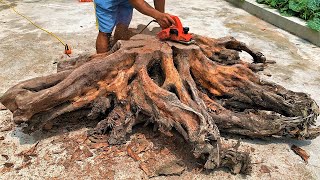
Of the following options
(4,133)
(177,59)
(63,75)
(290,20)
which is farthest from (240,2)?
(4,133)

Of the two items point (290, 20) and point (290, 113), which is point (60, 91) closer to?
point (290, 113)

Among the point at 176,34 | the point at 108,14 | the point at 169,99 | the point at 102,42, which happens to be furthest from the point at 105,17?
the point at 169,99

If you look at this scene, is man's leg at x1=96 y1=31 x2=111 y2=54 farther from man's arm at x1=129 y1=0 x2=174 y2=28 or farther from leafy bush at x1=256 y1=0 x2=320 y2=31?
leafy bush at x1=256 y1=0 x2=320 y2=31

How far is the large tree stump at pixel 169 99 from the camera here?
2.27 meters

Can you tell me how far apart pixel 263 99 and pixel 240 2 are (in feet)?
13.7

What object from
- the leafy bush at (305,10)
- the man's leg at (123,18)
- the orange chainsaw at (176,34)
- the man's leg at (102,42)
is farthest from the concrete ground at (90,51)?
the orange chainsaw at (176,34)

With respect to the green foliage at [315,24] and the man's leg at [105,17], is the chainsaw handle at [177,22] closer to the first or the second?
the man's leg at [105,17]

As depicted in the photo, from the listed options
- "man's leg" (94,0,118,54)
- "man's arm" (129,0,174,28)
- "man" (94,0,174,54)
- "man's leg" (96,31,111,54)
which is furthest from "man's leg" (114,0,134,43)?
"man's arm" (129,0,174,28)

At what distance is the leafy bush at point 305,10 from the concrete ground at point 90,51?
1.03 ft

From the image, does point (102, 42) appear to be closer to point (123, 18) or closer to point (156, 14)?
point (123, 18)

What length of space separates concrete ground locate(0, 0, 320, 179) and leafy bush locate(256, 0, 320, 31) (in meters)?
0.32

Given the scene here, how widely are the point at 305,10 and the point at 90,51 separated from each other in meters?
3.24

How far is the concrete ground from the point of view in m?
2.19

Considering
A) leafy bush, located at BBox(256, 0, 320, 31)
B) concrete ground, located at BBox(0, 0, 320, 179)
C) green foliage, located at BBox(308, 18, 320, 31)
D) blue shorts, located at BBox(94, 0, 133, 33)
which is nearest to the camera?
concrete ground, located at BBox(0, 0, 320, 179)
